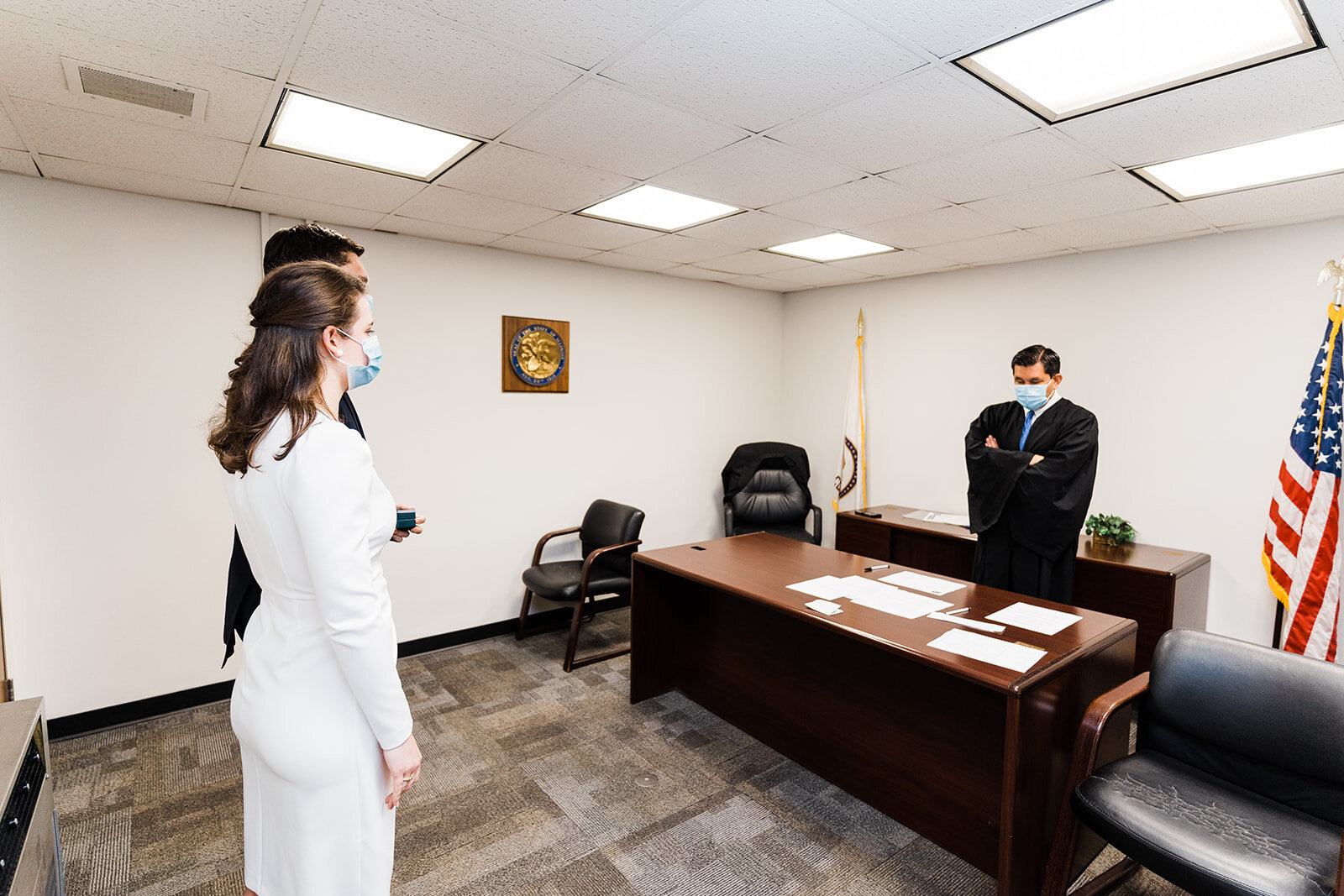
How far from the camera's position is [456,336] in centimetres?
391

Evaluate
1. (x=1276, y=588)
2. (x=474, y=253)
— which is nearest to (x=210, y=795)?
(x=474, y=253)

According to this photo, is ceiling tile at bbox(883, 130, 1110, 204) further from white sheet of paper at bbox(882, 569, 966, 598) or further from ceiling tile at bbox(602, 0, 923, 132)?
white sheet of paper at bbox(882, 569, 966, 598)

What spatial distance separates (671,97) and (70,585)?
330 cm

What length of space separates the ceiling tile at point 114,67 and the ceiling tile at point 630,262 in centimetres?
225

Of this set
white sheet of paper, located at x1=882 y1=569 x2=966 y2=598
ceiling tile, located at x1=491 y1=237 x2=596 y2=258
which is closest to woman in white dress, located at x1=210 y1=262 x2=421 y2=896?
white sheet of paper, located at x1=882 y1=569 x2=966 y2=598

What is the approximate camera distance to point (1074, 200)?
2840 mm

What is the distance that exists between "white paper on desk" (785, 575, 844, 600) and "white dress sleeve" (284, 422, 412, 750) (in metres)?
1.70

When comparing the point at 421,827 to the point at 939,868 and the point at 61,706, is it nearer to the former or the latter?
the point at 939,868

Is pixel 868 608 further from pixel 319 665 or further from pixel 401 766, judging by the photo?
pixel 319 665

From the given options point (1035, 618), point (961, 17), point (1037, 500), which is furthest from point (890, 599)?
point (961, 17)

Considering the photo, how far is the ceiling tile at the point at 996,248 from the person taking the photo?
3.54 m

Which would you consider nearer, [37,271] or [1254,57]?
[1254,57]

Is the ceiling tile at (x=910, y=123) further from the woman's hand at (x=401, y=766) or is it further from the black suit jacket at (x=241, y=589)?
the woman's hand at (x=401, y=766)

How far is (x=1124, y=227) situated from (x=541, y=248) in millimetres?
3112
